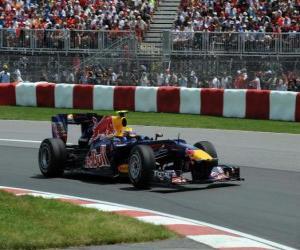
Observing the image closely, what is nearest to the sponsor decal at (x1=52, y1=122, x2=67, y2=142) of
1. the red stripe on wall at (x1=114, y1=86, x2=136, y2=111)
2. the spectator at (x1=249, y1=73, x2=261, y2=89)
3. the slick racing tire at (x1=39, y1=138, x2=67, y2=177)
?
the slick racing tire at (x1=39, y1=138, x2=67, y2=177)

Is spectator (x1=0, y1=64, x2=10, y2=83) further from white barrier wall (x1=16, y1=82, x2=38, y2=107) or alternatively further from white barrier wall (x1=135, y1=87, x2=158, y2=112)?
white barrier wall (x1=135, y1=87, x2=158, y2=112)

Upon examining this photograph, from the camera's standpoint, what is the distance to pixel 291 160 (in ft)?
44.7

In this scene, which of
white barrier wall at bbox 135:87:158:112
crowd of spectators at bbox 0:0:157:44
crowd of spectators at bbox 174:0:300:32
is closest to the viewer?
white barrier wall at bbox 135:87:158:112

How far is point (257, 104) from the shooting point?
822 inches

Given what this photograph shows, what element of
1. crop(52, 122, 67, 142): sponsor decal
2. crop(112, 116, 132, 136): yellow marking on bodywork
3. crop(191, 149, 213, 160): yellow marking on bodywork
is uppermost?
crop(112, 116, 132, 136): yellow marking on bodywork

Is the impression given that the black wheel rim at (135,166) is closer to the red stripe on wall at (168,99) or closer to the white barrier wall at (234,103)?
the white barrier wall at (234,103)

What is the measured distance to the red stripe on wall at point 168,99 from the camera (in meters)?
22.4

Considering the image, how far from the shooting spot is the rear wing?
40.8ft

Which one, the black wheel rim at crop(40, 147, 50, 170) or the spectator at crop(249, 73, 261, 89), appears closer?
the black wheel rim at crop(40, 147, 50, 170)

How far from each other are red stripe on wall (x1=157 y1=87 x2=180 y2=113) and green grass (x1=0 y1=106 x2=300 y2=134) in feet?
1.03

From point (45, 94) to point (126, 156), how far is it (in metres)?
13.6

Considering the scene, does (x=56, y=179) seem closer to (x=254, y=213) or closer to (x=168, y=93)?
(x=254, y=213)

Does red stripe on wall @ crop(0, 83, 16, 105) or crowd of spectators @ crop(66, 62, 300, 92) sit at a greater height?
crowd of spectators @ crop(66, 62, 300, 92)

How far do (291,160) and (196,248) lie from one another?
6.90m
